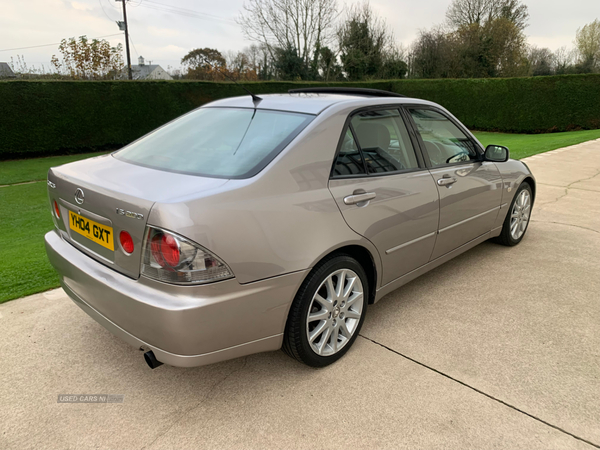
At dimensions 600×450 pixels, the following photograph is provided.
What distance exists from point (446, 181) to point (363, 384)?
1.64m

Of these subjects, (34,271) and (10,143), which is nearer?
(34,271)

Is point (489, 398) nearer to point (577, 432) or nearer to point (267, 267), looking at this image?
point (577, 432)

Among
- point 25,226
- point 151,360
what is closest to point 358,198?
point 151,360

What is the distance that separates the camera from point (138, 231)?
6.28 feet

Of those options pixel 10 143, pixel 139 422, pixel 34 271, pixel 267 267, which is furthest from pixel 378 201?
pixel 10 143

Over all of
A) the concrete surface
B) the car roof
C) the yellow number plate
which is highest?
the car roof

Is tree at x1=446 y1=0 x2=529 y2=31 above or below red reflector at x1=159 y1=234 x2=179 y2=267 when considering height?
above

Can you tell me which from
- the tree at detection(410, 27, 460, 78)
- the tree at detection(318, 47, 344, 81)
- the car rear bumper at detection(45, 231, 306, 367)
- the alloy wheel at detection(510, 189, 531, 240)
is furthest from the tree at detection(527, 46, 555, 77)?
the car rear bumper at detection(45, 231, 306, 367)

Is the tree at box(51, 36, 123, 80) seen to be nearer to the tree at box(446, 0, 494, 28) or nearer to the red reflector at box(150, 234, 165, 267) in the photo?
the red reflector at box(150, 234, 165, 267)

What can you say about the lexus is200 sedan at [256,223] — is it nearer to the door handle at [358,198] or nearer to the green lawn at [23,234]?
the door handle at [358,198]

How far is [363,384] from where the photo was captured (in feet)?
7.73

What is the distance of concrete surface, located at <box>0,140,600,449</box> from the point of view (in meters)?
2.00

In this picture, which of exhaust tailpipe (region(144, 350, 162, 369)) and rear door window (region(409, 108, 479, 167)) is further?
rear door window (region(409, 108, 479, 167))

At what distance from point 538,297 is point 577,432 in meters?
1.51
